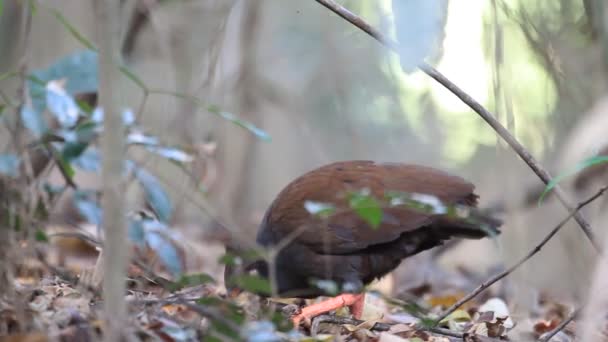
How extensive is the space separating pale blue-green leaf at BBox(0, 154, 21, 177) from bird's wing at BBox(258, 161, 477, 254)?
3.48ft

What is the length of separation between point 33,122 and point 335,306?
1.41 meters

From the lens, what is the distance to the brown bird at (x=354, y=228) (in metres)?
3.13

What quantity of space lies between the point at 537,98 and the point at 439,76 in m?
2.96

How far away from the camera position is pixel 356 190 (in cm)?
308

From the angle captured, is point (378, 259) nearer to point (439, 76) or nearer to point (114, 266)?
point (439, 76)

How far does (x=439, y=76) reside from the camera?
2551mm

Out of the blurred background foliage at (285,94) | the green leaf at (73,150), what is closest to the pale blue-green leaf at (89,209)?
the green leaf at (73,150)


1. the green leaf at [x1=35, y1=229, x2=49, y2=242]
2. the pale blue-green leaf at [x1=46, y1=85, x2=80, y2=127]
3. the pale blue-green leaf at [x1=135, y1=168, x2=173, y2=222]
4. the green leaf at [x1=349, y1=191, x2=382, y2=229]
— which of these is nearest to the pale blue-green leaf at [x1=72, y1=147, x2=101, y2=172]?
the pale blue-green leaf at [x1=46, y1=85, x2=80, y2=127]

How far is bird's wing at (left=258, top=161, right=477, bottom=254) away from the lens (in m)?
3.12

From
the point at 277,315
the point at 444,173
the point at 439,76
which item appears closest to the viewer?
the point at 277,315

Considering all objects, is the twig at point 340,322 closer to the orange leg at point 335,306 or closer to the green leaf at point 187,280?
the orange leg at point 335,306

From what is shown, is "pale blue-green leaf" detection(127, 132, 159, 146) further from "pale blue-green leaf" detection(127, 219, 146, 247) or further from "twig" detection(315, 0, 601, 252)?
"twig" detection(315, 0, 601, 252)

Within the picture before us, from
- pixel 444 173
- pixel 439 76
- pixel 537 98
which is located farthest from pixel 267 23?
pixel 439 76

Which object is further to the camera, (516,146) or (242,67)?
(242,67)
